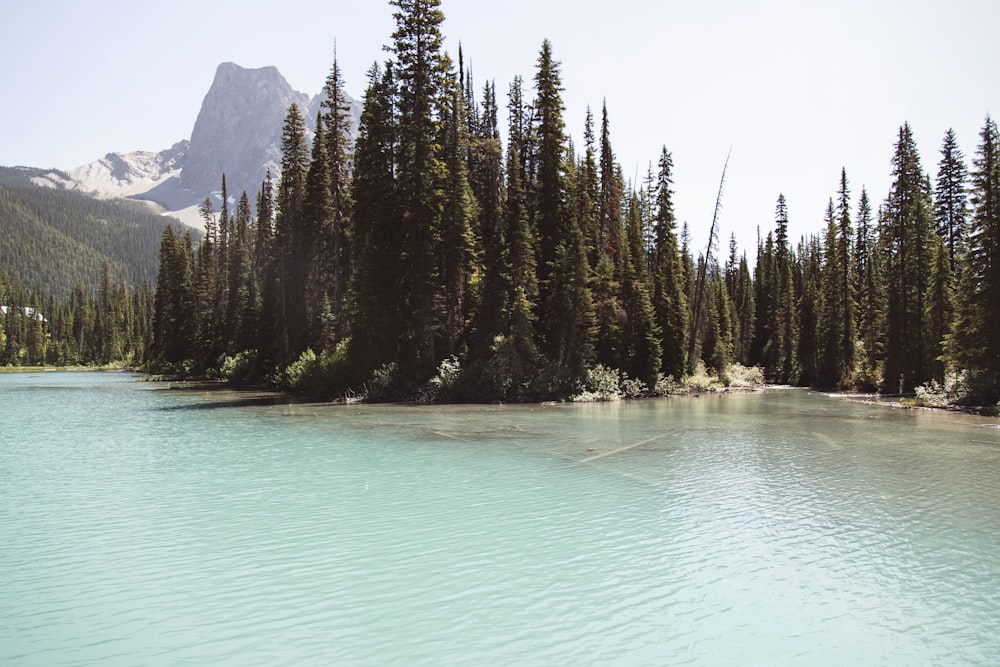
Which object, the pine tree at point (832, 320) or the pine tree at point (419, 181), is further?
the pine tree at point (832, 320)

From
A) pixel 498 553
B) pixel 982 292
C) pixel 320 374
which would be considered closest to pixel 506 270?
pixel 320 374

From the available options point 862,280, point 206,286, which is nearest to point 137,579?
point 206,286

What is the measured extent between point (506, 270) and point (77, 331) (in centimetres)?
13038

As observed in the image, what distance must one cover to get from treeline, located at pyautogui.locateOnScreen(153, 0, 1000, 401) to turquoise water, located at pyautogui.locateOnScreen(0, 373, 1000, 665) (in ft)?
65.5

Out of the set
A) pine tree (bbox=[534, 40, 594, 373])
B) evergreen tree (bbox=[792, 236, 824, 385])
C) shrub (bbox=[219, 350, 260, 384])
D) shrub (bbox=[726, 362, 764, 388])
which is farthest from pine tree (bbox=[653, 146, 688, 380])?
shrub (bbox=[219, 350, 260, 384])

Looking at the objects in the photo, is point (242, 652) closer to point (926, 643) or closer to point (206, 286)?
point (926, 643)

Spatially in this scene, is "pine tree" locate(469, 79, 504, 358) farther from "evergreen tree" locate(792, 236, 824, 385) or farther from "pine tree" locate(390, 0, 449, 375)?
"evergreen tree" locate(792, 236, 824, 385)

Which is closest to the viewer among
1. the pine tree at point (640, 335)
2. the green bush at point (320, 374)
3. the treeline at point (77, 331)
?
the green bush at point (320, 374)

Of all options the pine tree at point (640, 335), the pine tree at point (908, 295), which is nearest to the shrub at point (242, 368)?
the pine tree at point (640, 335)

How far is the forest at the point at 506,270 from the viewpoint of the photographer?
141 feet

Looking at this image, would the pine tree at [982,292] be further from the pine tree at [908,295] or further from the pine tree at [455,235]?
the pine tree at [455,235]

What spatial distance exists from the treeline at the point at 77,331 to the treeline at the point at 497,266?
263 feet

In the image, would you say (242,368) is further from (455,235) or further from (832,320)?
(832,320)

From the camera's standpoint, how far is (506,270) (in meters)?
43.5
